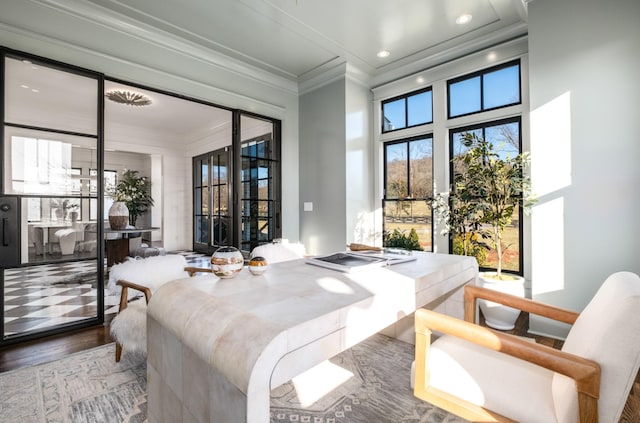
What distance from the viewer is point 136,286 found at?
1.94 metres

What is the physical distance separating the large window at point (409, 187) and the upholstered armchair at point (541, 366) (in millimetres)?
2651

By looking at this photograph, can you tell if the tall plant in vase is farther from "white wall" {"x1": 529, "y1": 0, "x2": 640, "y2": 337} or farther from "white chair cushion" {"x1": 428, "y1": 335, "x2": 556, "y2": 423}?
"white wall" {"x1": 529, "y1": 0, "x2": 640, "y2": 337}

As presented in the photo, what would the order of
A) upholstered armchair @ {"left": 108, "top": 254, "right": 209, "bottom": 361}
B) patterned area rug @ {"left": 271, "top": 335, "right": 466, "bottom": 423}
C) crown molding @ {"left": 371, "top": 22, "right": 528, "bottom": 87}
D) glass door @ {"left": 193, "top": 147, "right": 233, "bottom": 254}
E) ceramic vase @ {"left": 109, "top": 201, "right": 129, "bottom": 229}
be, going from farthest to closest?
glass door @ {"left": 193, "top": 147, "right": 233, "bottom": 254}
ceramic vase @ {"left": 109, "top": 201, "right": 129, "bottom": 229}
crown molding @ {"left": 371, "top": 22, "right": 528, "bottom": 87}
upholstered armchair @ {"left": 108, "top": 254, "right": 209, "bottom": 361}
patterned area rug @ {"left": 271, "top": 335, "right": 466, "bottom": 423}

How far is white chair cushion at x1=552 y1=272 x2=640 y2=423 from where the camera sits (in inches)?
33.3

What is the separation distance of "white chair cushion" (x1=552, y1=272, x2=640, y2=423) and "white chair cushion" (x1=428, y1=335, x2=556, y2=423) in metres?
0.07

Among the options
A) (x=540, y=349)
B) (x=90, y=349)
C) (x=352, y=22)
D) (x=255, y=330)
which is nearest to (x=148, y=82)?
(x=352, y=22)

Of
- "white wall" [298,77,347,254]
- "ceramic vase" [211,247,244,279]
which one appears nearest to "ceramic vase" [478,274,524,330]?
"white wall" [298,77,347,254]

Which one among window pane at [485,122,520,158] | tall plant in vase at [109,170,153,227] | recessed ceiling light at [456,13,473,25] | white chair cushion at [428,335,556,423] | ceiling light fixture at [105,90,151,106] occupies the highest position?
recessed ceiling light at [456,13,473,25]

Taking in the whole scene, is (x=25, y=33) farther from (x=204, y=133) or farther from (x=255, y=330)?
(x=204, y=133)

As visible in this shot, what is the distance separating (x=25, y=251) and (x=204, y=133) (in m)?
5.07

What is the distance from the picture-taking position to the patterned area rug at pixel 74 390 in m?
1.59

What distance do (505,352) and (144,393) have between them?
1921 mm

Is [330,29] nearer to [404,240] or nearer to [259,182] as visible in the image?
[259,182]

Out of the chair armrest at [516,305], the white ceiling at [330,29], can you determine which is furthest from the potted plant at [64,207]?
the chair armrest at [516,305]
